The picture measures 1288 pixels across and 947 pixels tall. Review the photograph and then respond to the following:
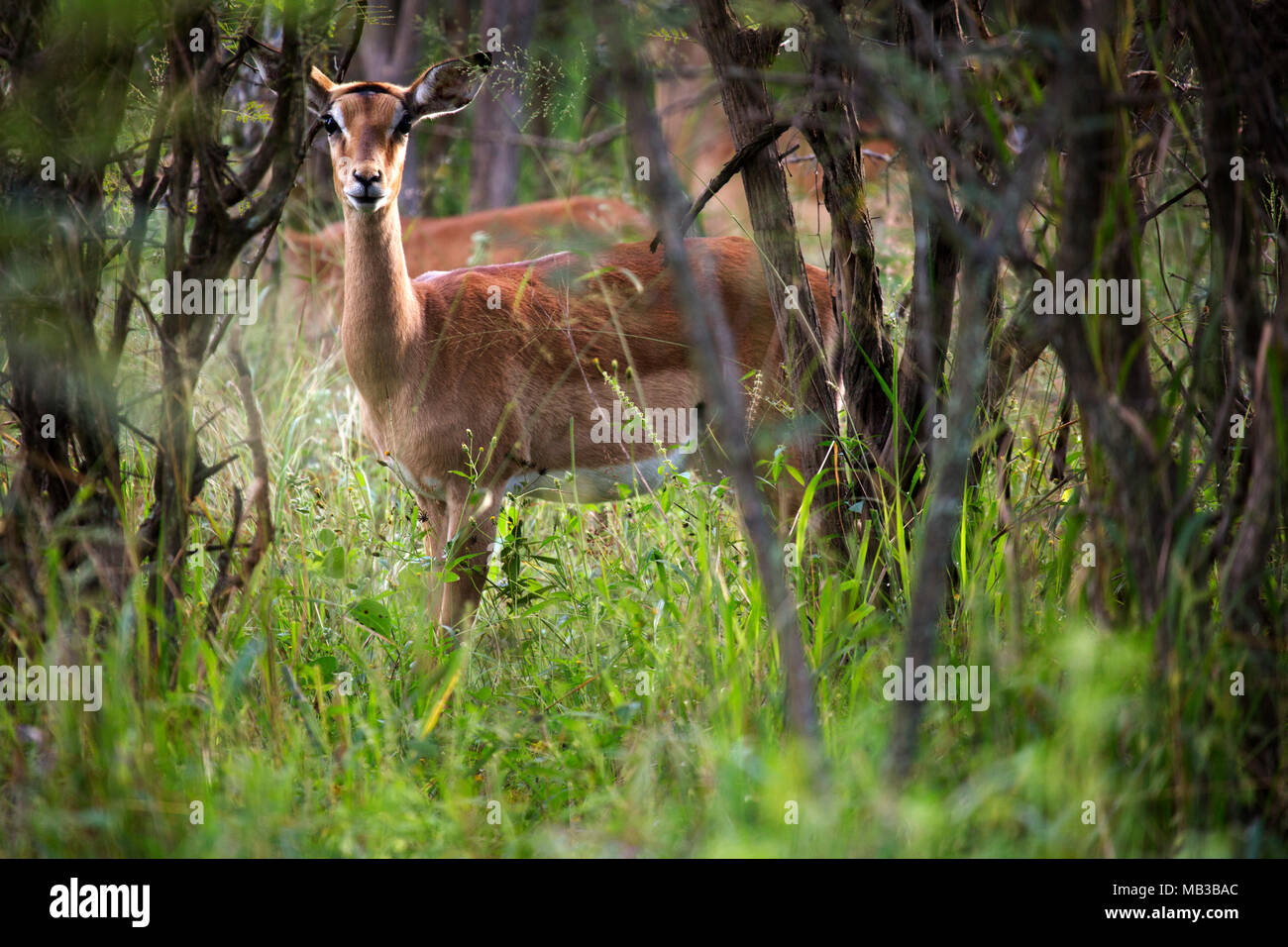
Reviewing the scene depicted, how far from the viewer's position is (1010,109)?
3.20 m

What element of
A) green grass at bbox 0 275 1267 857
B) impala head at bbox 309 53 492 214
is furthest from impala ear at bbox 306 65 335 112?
green grass at bbox 0 275 1267 857

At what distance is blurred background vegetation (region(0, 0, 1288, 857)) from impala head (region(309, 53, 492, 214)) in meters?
0.50

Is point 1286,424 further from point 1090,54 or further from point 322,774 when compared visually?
point 322,774

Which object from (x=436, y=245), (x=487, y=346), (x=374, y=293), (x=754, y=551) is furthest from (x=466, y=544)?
(x=436, y=245)

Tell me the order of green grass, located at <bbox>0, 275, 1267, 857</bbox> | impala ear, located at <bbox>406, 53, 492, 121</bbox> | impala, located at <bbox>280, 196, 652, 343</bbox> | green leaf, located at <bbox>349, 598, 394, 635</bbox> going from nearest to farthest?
green grass, located at <bbox>0, 275, 1267, 857</bbox> → green leaf, located at <bbox>349, 598, 394, 635</bbox> → impala ear, located at <bbox>406, 53, 492, 121</bbox> → impala, located at <bbox>280, 196, 652, 343</bbox>

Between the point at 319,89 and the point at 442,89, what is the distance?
0.44m

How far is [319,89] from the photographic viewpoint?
4.37 m

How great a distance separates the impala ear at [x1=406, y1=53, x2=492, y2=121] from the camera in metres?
4.34

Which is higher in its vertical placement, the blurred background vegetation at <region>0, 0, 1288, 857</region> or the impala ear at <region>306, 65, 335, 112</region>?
the impala ear at <region>306, 65, 335, 112</region>

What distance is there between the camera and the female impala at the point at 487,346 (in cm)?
434

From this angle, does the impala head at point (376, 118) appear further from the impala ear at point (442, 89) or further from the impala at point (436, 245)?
the impala at point (436, 245)

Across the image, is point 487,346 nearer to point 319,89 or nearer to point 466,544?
point 466,544

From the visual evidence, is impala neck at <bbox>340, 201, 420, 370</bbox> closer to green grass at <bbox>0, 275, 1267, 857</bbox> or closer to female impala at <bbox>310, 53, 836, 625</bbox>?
female impala at <bbox>310, 53, 836, 625</bbox>

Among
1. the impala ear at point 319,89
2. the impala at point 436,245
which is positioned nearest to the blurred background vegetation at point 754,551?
the impala ear at point 319,89
